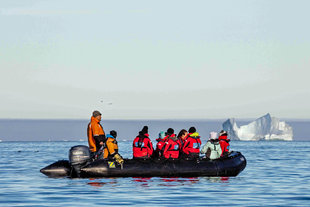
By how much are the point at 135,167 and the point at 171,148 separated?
1.93 m

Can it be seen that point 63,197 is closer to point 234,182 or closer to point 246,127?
point 234,182

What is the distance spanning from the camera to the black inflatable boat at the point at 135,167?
85.5 ft

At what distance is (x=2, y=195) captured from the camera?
70.0 ft

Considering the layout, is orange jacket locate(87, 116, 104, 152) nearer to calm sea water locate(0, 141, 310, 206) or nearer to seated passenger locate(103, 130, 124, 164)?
seated passenger locate(103, 130, 124, 164)

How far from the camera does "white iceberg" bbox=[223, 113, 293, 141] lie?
604 ft

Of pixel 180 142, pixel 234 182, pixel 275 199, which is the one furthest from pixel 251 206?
pixel 180 142

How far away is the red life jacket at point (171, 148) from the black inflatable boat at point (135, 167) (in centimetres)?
51

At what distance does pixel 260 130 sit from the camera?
189500 mm

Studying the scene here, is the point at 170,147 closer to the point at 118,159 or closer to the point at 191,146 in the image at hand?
the point at 191,146

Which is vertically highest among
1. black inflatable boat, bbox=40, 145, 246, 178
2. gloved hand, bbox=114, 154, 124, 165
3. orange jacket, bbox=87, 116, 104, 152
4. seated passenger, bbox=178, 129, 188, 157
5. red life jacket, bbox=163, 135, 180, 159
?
orange jacket, bbox=87, 116, 104, 152

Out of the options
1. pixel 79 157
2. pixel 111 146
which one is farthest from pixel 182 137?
pixel 79 157

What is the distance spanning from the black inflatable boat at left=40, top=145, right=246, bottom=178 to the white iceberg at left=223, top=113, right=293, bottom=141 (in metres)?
156

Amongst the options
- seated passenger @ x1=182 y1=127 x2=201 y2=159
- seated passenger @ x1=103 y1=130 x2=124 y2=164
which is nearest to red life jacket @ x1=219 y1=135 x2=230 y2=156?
seated passenger @ x1=182 y1=127 x2=201 y2=159

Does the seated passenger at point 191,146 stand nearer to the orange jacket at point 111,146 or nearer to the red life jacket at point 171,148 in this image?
the red life jacket at point 171,148
